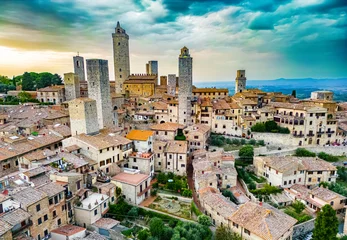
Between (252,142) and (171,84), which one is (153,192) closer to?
(252,142)

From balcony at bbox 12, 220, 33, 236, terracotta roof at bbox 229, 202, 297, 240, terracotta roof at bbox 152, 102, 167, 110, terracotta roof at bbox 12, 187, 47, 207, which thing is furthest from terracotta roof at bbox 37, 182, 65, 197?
terracotta roof at bbox 152, 102, 167, 110

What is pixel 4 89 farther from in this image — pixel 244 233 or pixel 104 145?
pixel 244 233

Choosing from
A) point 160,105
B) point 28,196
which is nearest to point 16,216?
point 28,196

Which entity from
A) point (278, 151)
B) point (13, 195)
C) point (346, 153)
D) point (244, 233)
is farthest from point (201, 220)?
point (346, 153)

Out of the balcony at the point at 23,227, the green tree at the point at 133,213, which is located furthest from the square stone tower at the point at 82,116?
the balcony at the point at 23,227

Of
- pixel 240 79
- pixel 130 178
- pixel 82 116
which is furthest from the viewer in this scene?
pixel 240 79

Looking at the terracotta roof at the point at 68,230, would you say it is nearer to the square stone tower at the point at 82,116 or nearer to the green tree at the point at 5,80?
the square stone tower at the point at 82,116
